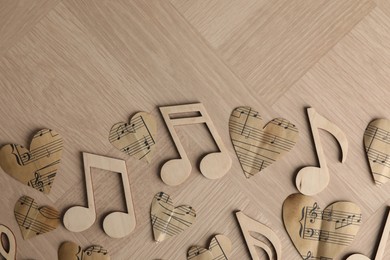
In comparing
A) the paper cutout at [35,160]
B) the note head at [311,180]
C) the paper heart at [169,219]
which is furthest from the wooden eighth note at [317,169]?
the paper cutout at [35,160]

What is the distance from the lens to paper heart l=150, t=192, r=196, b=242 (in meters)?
0.56

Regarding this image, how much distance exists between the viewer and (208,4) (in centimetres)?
57

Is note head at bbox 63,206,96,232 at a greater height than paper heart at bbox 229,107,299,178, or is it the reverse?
note head at bbox 63,206,96,232

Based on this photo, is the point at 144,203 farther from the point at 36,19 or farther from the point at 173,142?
the point at 36,19

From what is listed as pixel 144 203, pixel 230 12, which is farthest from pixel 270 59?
pixel 144 203

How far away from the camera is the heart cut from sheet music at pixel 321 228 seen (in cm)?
56

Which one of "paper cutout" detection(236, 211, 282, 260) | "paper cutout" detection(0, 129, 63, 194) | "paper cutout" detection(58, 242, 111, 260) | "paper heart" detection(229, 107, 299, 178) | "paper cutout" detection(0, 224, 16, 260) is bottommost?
"paper cutout" detection(236, 211, 282, 260)

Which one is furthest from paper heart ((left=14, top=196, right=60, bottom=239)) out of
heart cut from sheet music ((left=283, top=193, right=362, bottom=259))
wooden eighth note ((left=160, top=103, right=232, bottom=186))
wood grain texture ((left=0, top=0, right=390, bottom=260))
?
heart cut from sheet music ((left=283, top=193, right=362, bottom=259))

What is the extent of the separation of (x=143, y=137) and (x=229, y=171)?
9 cm

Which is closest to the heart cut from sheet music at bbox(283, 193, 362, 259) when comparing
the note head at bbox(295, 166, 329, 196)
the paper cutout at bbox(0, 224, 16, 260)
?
the note head at bbox(295, 166, 329, 196)

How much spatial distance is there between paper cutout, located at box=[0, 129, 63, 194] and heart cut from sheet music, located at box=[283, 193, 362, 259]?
24 cm

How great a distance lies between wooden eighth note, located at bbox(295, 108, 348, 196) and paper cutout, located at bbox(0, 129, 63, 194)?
25 cm

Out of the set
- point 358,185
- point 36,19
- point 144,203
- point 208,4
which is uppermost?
point 36,19

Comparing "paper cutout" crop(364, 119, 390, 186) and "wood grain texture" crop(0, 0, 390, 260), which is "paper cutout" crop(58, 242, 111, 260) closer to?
"wood grain texture" crop(0, 0, 390, 260)
